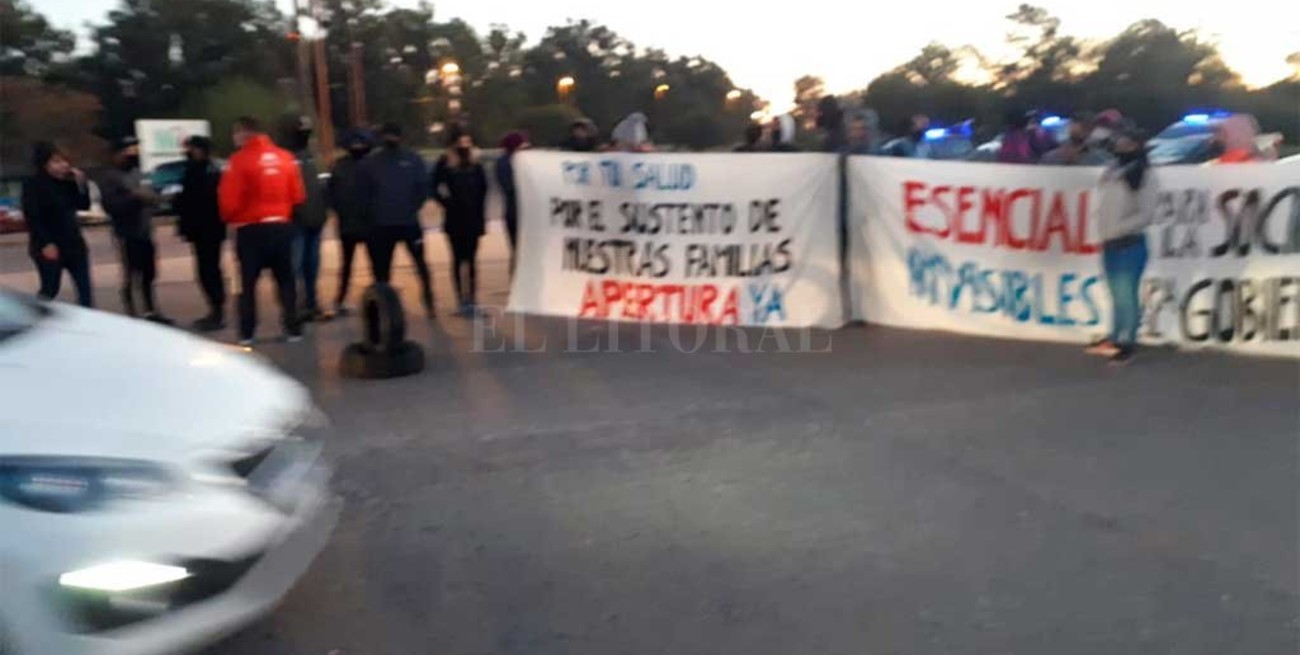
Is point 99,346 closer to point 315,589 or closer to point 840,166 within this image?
point 315,589

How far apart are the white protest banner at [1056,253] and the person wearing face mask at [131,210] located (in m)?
5.40

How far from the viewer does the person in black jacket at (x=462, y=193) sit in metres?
10.7

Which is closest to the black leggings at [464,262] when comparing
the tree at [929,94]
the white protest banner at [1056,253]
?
the white protest banner at [1056,253]

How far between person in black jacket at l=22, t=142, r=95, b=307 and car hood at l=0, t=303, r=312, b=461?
5538 millimetres

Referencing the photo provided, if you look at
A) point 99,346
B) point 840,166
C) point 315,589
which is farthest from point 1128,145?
point 99,346

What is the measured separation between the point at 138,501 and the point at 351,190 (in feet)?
23.1

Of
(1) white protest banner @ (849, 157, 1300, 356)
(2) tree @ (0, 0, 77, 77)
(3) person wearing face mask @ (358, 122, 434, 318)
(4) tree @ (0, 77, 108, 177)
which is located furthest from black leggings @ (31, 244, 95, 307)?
(2) tree @ (0, 0, 77, 77)

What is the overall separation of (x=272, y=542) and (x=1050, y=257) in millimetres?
6730

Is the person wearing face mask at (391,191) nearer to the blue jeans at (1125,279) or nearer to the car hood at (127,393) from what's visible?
the blue jeans at (1125,279)

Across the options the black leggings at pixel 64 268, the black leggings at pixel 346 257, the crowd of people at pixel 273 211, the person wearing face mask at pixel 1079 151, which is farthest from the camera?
the black leggings at pixel 346 257

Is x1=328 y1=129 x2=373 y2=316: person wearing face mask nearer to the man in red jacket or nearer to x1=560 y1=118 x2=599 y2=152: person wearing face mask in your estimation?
the man in red jacket

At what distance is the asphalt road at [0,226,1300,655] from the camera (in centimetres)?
441

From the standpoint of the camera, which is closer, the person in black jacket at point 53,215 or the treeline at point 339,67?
the person in black jacket at point 53,215

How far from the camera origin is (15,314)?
4.55m
